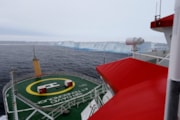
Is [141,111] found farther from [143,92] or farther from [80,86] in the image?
[80,86]

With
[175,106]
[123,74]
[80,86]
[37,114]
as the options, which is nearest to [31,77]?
[80,86]

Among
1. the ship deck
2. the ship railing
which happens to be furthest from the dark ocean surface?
the ship railing

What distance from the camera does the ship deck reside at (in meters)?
11.2

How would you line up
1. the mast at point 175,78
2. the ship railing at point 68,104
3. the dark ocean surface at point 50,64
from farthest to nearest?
1. the dark ocean surface at point 50,64
2. the ship railing at point 68,104
3. the mast at point 175,78

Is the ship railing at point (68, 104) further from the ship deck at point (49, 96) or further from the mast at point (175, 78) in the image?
the mast at point (175, 78)

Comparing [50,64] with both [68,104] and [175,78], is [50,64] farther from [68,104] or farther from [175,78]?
[175,78]

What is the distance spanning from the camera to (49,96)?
46.8ft

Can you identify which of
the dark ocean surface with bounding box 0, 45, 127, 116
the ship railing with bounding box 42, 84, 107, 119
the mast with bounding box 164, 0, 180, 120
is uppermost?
the mast with bounding box 164, 0, 180, 120

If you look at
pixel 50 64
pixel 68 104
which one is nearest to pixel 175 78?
pixel 68 104

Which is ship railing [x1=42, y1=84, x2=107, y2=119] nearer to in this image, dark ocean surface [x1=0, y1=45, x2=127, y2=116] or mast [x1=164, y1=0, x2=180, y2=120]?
dark ocean surface [x1=0, y1=45, x2=127, y2=116]

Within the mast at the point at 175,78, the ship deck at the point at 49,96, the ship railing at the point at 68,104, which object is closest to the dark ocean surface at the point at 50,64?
the ship deck at the point at 49,96

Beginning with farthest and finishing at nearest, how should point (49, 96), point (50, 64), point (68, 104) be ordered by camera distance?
1. point (50, 64)
2. point (49, 96)
3. point (68, 104)

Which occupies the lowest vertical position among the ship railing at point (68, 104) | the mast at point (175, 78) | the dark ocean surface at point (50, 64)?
the dark ocean surface at point (50, 64)

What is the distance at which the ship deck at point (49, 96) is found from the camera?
1120 cm
